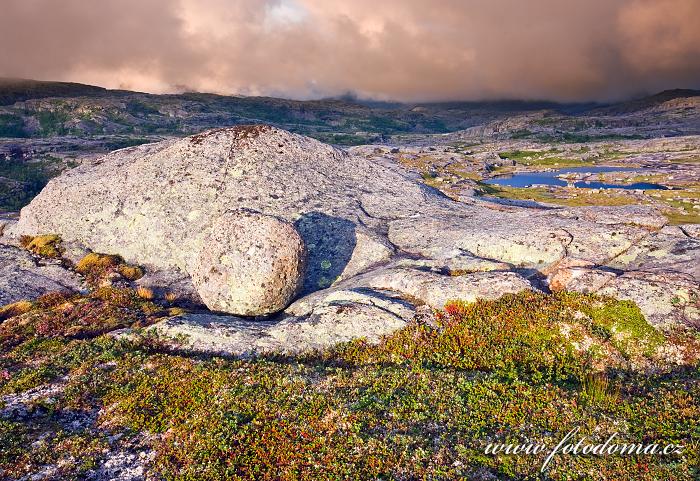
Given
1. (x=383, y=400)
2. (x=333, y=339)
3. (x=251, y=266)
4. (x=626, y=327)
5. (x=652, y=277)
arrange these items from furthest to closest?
(x=251, y=266) < (x=652, y=277) < (x=333, y=339) < (x=626, y=327) < (x=383, y=400)

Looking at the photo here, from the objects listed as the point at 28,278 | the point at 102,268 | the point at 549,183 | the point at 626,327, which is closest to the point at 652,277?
the point at 626,327

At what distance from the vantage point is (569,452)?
1118cm

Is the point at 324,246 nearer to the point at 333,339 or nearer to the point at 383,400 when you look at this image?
the point at 333,339

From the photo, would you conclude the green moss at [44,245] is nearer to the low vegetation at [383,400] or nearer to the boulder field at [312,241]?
the boulder field at [312,241]

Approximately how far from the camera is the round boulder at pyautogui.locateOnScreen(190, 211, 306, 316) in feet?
70.5

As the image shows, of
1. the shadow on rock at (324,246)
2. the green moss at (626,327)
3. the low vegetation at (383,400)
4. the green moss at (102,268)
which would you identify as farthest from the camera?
the green moss at (102,268)

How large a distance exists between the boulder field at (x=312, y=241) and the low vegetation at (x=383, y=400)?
164cm

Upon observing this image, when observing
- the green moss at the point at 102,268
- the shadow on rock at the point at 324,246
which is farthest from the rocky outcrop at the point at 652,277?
the green moss at the point at 102,268

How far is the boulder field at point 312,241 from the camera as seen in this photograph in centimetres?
1892

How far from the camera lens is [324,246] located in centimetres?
2880

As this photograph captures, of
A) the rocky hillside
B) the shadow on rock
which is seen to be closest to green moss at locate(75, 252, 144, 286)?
the rocky hillside

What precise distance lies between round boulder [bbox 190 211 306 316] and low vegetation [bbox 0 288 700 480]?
4.38m

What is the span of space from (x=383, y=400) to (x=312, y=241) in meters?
16.6

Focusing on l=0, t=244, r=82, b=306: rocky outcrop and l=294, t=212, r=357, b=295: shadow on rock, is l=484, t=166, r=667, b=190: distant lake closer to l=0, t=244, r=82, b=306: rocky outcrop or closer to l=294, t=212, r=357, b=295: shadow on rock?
l=294, t=212, r=357, b=295: shadow on rock
